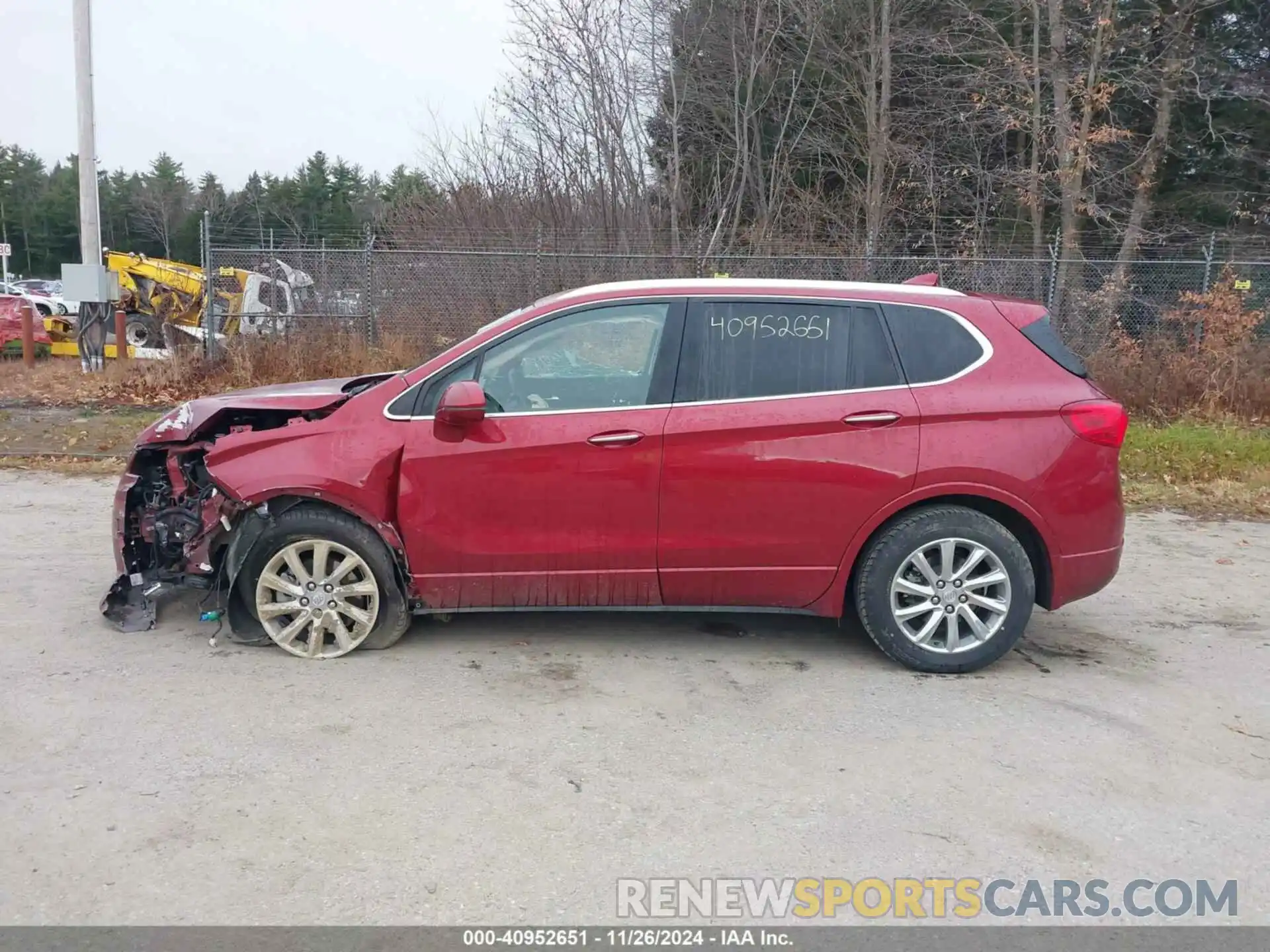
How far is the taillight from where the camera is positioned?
15.1 ft

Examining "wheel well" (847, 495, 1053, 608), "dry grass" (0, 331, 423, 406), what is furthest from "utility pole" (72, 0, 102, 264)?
"wheel well" (847, 495, 1053, 608)

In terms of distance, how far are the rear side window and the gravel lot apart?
1478 mm

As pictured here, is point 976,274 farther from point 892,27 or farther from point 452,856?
point 452,856

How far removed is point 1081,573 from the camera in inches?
185

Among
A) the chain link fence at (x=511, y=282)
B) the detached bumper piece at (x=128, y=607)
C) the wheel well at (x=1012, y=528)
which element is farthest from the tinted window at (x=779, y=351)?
the chain link fence at (x=511, y=282)

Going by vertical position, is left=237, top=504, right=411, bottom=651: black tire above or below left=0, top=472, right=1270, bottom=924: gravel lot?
above

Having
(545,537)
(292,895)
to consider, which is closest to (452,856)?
A: (292,895)

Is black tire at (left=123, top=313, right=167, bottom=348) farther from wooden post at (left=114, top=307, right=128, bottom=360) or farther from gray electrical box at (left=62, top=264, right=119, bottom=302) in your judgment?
gray electrical box at (left=62, top=264, right=119, bottom=302)

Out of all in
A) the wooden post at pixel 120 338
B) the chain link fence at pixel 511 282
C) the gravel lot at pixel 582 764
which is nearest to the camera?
the gravel lot at pixel 582 764

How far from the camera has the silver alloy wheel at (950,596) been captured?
15.2 ft

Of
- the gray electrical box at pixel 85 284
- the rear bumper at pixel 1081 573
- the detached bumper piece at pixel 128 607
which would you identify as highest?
the gray electrical box at pixel 85 284

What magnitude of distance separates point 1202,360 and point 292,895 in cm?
1293

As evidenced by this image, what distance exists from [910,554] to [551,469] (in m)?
1.74
